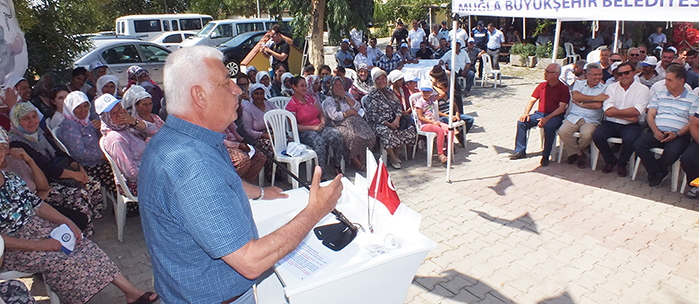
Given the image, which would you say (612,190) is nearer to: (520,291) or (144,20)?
(520,291)

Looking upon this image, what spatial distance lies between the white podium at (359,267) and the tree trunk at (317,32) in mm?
7898

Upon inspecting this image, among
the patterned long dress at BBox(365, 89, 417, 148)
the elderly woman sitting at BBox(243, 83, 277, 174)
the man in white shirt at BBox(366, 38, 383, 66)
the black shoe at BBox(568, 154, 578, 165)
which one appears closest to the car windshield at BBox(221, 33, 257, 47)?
the man in white shirt at BBox(366, 38, 383, 66)

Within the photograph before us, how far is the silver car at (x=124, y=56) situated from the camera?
9.70 metres

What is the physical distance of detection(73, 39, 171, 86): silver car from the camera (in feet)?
31.8

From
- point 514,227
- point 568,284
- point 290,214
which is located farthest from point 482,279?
point 290,214

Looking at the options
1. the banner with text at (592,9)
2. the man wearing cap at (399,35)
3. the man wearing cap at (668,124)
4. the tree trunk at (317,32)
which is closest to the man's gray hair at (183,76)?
the banner with text at (592,9)

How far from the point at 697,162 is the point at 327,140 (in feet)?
13.2

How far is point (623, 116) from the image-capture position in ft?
17.4

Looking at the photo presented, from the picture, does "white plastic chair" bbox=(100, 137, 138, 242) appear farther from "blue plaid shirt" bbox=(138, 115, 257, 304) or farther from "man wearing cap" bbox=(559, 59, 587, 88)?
"man wearing cap" bbox=(559, 59, 587, 88)

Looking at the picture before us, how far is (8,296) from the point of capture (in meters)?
2.34

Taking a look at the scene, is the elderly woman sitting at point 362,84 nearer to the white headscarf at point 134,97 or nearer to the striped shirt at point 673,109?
the white headscarf at point 134,97

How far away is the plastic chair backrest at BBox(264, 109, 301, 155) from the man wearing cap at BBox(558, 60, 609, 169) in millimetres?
3399

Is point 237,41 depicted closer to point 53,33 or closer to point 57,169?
point 53,33

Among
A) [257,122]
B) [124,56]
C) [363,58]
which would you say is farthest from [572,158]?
[124,56]
